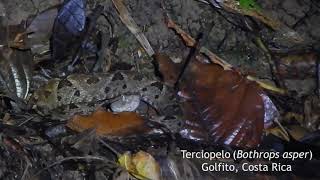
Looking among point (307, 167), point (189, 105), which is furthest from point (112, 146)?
point (307, 167)

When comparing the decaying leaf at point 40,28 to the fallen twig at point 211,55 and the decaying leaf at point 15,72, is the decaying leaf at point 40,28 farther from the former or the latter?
the fallen twig at point 211,55

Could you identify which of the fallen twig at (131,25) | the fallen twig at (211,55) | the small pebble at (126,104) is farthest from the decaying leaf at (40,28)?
the fallen twig at (211,55)

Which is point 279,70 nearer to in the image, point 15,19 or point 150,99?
point 150,99

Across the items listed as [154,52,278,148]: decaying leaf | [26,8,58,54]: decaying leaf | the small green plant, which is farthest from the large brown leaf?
[26,8,58,54]: decaying leaf

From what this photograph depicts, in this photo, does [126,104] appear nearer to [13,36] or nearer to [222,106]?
[222,106]

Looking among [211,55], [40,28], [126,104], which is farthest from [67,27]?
[211,55]

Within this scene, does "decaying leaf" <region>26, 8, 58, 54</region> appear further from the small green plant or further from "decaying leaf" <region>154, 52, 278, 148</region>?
the small green plant

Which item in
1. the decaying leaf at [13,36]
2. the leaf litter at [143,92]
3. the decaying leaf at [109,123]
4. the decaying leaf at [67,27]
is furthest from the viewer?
the decaying leaf at [67,27]
